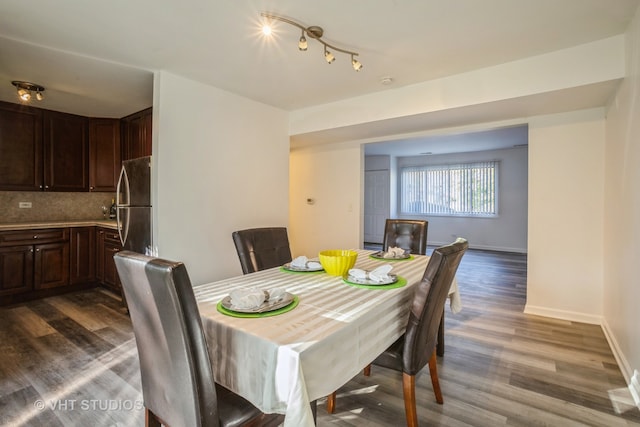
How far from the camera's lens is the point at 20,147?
3.57 meters

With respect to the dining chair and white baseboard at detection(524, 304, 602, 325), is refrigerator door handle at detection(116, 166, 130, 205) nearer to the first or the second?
the dining chair

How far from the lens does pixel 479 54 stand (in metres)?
2.41

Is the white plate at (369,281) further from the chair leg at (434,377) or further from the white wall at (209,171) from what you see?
the white wall at (209,171)

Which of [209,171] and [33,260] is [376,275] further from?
[33,260]

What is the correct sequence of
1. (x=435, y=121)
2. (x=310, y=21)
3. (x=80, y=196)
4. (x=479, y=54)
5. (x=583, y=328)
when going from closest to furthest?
(x=310, y=21)
(x=479, y=54)
(x=583, y=328)
(x=435, y=121)
(x=80, y=196)

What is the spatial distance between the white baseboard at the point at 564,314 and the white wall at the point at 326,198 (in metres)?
2.12

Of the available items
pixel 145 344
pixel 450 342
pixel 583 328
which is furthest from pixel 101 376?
pixel 583 328

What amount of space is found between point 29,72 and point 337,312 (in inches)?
134

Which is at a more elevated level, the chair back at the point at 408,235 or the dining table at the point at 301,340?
the chair back at the point at 408,235

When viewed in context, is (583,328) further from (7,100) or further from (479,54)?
(7,100)

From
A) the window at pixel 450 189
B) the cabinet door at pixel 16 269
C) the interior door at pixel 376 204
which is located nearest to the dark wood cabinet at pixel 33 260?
the cabinet door at pixel 16 269

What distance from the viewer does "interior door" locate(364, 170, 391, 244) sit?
25.7 ft

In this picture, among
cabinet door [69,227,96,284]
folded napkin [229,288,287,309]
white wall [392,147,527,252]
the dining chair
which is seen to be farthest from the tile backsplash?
white wall [392,147,527,252]

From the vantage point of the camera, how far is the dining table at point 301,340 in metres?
0.94
